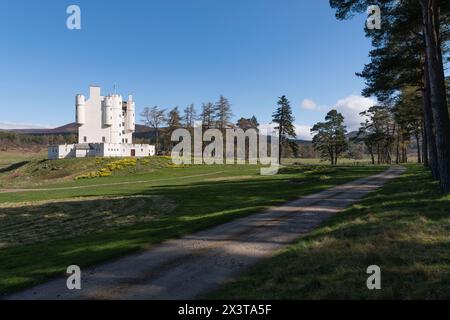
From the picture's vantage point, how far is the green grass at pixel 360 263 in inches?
259

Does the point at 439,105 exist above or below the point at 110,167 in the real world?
above

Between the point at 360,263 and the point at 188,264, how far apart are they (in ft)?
14.3

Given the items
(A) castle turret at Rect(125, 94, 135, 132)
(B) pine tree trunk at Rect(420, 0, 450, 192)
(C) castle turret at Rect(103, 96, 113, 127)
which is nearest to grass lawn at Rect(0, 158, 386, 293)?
(B) pine tree trunk at Rect(420, 0, 450, 192)

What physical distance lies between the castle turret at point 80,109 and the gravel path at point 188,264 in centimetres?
7653

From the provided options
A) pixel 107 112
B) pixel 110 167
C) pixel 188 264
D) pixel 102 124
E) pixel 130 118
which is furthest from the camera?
pixel 130 118

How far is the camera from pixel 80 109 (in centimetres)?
8288

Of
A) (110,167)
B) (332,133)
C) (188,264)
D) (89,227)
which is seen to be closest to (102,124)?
(110,167)

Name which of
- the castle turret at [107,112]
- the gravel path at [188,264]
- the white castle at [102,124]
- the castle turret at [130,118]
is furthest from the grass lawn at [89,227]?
the castle turret at [130,118]

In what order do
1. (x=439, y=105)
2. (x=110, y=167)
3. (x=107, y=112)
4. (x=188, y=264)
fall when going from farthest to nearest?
(x=107, y=112), (x=110, y=167), (x=439, y=105), (x=188, y=264)

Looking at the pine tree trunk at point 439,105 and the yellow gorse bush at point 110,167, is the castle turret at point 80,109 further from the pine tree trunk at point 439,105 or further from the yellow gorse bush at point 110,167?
the pine tree trunk at point 439,105

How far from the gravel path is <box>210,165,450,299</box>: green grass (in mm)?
716

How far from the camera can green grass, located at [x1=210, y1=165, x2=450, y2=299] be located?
6.57 meters

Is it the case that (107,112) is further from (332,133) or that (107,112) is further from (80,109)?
(332,133)

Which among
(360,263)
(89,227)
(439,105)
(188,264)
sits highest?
(439,105)
